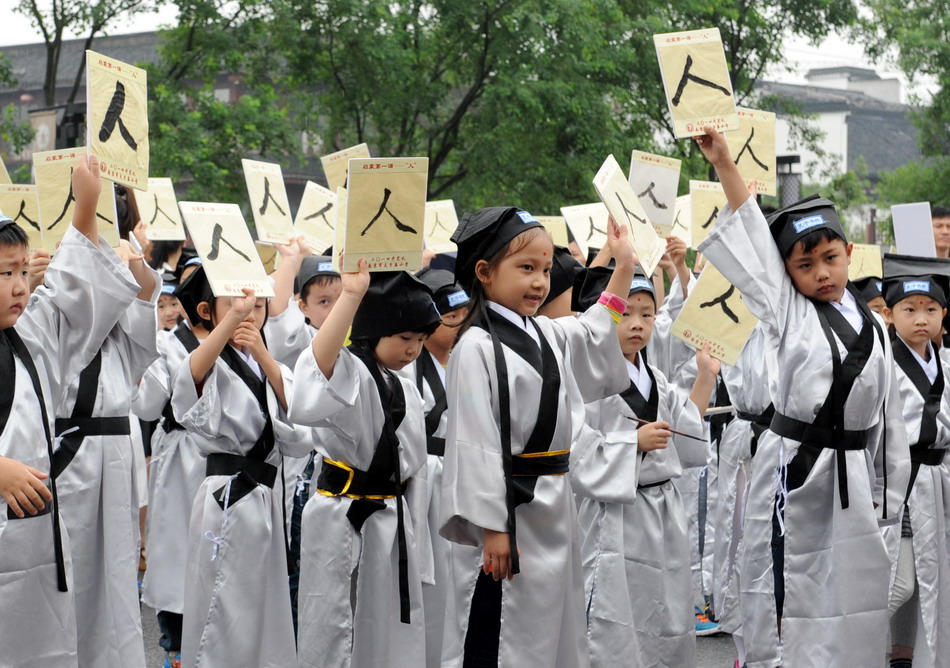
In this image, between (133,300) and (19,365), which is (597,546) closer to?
(133,300)

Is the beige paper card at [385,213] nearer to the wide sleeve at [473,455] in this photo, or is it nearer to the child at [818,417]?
the wide sleeve at [473,455]

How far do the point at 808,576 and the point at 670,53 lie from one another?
2.20 meters

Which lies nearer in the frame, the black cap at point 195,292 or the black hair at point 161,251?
the black cap at point 195,292

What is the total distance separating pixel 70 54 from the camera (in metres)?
39.6

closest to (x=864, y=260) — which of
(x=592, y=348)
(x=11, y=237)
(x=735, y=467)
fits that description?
(x=735, y=467)

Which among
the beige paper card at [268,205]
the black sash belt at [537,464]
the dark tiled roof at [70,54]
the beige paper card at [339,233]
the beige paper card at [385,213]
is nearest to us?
the black sash belt at [537,464]

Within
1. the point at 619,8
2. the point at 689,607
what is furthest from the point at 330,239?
the point at 619,8

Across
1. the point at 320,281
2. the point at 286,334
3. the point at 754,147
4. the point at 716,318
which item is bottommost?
the point at 286,334

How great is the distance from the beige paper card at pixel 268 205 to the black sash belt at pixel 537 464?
10.8ft

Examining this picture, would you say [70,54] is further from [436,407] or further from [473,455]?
[473,455]

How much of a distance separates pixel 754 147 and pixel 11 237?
151 inches

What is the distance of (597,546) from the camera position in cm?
550

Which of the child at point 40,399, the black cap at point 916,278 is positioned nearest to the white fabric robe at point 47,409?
the child at point 40,399

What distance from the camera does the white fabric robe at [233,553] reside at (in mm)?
5203
